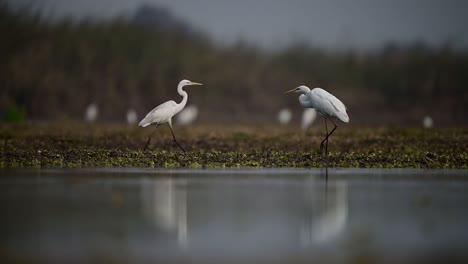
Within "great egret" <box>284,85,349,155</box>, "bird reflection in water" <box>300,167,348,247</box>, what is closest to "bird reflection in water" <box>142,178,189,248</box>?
"bird reflection in water" <box>300,167,348,247</box>

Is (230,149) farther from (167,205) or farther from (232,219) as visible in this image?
(232,219)

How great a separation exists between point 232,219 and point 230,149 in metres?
9.58

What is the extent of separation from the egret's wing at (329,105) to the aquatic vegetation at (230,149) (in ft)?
2.62

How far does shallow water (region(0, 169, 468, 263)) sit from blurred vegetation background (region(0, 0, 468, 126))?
2094 cm

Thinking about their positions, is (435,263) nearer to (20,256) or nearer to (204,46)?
(20,256)

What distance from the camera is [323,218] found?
24.0ft

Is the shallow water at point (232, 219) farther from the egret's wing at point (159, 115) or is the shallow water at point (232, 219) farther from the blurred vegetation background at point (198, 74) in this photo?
the blurred vegetation background at point (198, 74)

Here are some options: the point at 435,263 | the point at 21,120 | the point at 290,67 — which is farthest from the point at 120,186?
the point at 290,67

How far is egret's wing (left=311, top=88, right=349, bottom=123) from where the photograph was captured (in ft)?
50.2

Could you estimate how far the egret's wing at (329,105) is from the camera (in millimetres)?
15289

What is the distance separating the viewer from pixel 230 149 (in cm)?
1686

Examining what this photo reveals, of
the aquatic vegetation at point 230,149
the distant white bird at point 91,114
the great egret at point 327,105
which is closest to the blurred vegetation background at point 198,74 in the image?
the distant white bird at point 91,114

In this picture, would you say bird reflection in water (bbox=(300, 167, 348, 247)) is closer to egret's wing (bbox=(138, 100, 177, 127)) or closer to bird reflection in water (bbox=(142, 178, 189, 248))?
bird reflection in water (bbox=(142, 178, 189, 248))

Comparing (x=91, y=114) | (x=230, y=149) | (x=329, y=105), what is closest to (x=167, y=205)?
(x=329, y=105)
